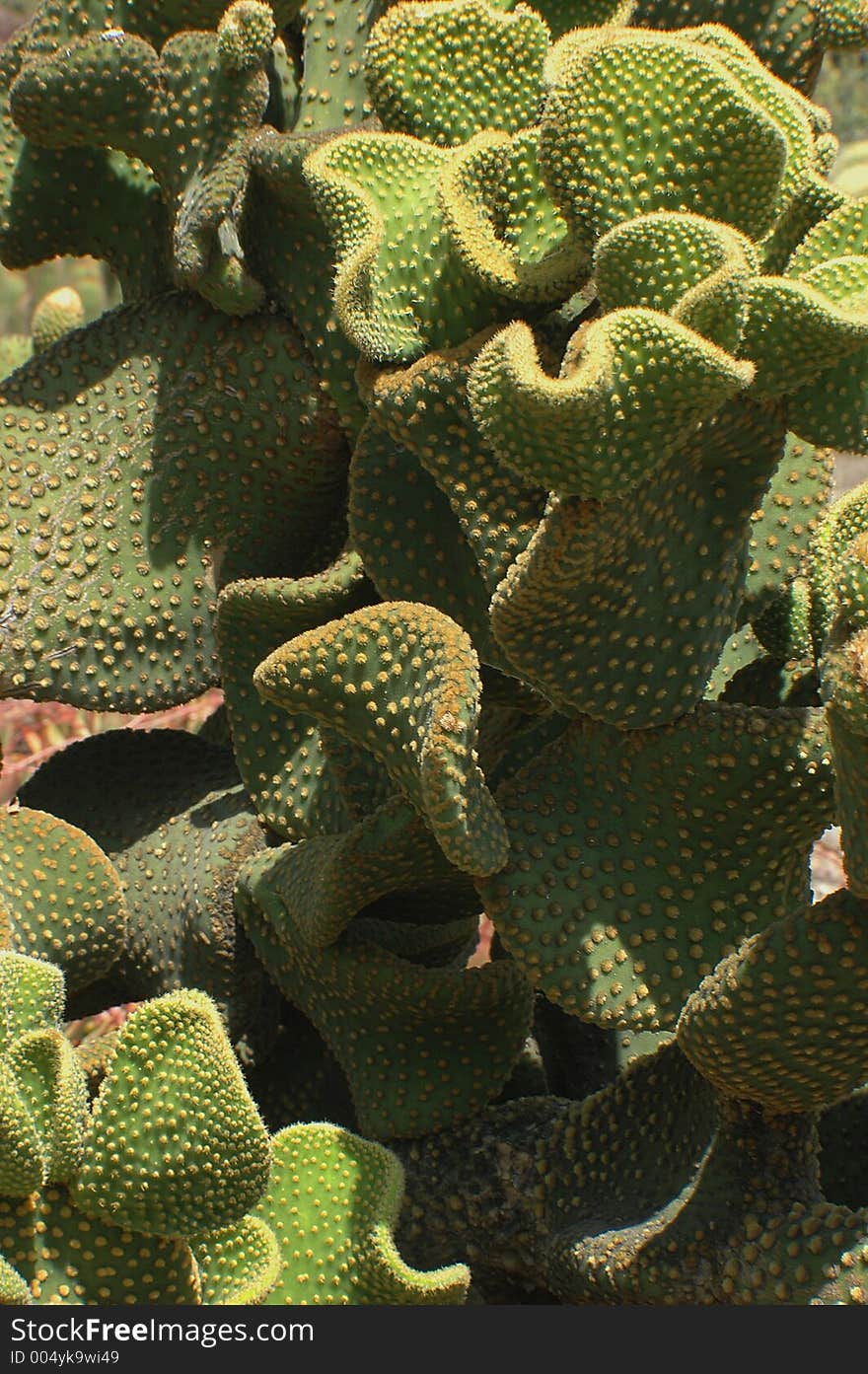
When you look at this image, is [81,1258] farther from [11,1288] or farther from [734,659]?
[734,659]

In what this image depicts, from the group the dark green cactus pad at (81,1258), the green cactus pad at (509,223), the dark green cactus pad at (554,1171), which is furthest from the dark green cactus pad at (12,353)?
the dark green cactus pad at (81,1258)

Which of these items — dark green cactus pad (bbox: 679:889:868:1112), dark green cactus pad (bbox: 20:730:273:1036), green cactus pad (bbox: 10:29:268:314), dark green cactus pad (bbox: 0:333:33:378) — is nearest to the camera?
dark green cactus pad (bbox: 679:889:868:1112)

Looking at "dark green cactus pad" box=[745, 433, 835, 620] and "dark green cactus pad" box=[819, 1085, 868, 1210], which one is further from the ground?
"dark green cactus pad" box=[745, 433, 835, 620]

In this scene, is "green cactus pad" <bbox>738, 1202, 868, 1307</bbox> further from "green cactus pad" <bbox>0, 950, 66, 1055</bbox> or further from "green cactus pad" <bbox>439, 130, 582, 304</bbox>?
"green cactus pad" <bbox>439, 130, 582, 304</bbox>

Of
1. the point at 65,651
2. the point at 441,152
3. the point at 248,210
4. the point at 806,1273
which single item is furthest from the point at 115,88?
the point at 806,1273

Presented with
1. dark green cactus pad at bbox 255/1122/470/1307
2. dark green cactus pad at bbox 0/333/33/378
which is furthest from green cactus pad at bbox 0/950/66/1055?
dark green cactus pad at bbox 0/333/33/378

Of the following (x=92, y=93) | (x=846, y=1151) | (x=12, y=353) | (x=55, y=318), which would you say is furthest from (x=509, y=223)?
(x=12, y=353)
